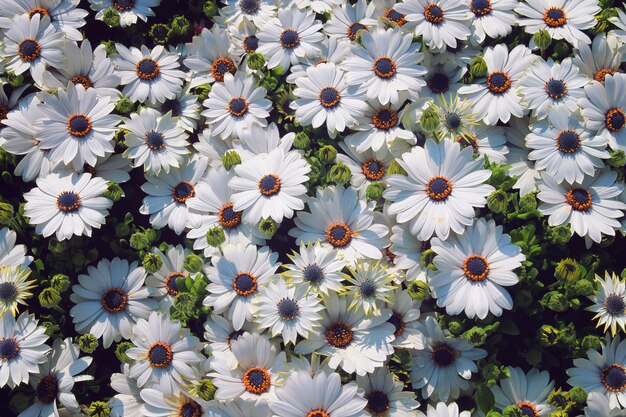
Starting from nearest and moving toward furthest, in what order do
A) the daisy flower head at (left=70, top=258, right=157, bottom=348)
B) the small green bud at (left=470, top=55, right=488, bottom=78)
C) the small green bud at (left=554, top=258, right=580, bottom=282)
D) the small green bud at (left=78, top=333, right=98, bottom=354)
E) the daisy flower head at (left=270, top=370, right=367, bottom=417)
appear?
the daisy flower head at (left=270, top=370, right=367, bottom=417) < the small green bud at (left=554, top=258, right=580, bottom=282) < the small green bud at (left=78, top=333, right=98, bottom=354) < the daisy flower head at (left=70, top=258, right=157, bottom=348) < the small green bud at (left=470, top=55, right=488, bottom=78)

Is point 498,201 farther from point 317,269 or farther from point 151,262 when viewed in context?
point 151,262

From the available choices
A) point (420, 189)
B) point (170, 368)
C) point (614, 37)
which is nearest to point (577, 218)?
point (420, 189)

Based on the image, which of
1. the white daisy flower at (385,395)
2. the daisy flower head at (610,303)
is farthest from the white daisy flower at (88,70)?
the daisy flower head at (610,303)

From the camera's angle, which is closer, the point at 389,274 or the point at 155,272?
the point at 389,274

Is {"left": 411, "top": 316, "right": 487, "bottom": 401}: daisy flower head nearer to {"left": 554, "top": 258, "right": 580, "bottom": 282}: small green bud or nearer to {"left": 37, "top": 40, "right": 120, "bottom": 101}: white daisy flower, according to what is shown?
{"left": 554, "top": 258, "right": 580, "bottom": 282}: small green bud

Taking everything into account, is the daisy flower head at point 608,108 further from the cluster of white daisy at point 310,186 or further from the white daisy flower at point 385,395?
the white daisy flower at point 385,395

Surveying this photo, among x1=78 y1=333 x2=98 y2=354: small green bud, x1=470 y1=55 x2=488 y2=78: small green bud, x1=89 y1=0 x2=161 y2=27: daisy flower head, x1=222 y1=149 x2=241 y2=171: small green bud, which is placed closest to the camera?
x1=78 y1=333 x2=98 y2=354: small green bud

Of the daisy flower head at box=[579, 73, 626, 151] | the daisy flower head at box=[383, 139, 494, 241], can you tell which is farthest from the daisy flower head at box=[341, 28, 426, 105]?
the daisy flower head at box=[579, 73, 626, 151]

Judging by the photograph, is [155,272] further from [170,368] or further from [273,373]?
[273,373]
